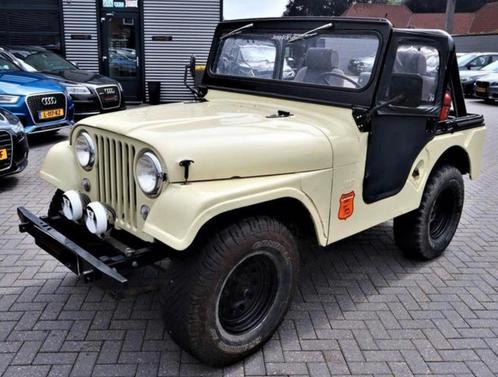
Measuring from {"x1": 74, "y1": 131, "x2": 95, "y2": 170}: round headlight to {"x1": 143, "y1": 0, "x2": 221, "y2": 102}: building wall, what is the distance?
35.7 ft

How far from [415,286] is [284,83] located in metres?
1.88

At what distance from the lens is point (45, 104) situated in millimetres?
8094

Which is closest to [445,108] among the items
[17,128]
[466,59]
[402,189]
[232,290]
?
[402,189]

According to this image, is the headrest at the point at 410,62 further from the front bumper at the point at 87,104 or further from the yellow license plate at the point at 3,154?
the front bumper at the point at 87,104

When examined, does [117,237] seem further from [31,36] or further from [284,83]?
[31,36]

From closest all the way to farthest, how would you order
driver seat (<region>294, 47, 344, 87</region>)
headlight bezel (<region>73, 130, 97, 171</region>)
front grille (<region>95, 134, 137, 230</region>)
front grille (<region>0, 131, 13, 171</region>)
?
front grille (<region>95, 134, 137, 230</region>) → headlight bezel (<region>73, 130, 97, 171</region>) → driver seat (<region>294, 47, 344, 87</region>) → front grille (<region>0, 131, 13, 171</region>)

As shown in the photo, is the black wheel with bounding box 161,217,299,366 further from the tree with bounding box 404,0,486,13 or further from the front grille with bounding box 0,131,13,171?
the tree with bounding box 404,0,486,13

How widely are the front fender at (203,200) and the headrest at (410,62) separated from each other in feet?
4.05

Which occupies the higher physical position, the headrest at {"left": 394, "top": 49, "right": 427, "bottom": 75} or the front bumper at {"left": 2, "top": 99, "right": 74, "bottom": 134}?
the headrest at {"left": 394, "top": 49, "right": 427, "bottom": 75}

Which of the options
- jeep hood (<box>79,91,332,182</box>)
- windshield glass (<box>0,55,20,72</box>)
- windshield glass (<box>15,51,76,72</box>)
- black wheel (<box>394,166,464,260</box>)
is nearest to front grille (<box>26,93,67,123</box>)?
windshield glass (<box>0,55,20,72</box>)

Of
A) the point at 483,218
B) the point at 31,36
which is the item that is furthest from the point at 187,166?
the point at 31,36

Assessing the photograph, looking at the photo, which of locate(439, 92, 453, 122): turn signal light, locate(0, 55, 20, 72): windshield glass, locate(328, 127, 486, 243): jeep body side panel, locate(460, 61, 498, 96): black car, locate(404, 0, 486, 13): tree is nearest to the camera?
locate(328, 127, 486, 243): jeep body side panel

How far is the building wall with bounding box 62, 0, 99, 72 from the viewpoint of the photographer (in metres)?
12.8

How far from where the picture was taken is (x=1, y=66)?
934cm
